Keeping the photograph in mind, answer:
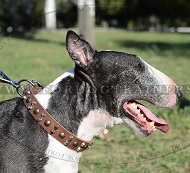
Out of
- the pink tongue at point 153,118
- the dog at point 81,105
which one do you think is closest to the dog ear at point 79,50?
the dog at point 81,105

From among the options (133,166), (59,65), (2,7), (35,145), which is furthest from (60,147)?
(2,7)

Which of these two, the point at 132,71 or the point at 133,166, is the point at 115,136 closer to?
the point at 133,166

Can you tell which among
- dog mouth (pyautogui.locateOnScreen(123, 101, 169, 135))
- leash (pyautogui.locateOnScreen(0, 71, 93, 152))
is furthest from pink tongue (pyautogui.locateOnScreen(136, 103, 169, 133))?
leash (pyautogui.locateOnScreen(0, 71, 93, 152))

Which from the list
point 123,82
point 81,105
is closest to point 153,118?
point 123,82

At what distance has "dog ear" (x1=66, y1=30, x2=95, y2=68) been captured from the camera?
2537 millimetres

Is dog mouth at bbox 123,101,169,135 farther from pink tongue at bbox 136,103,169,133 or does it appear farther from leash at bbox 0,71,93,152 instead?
leash at bbox 0,71,93,152

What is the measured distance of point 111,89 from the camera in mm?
2619

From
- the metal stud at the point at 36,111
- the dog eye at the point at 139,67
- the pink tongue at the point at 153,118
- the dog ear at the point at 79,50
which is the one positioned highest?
the dog ear at the point at 79,50

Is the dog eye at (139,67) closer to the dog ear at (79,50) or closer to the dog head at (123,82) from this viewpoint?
the dog head at (123,82)

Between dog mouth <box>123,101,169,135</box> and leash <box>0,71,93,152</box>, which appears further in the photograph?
dog mouth <box>123,101,169,135</box>

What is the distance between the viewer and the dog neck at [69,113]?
2523mm

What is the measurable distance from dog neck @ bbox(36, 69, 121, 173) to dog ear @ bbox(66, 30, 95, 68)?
0.12 meters

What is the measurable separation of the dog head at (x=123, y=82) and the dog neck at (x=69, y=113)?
0.25ft

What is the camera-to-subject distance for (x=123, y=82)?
8.63ft
